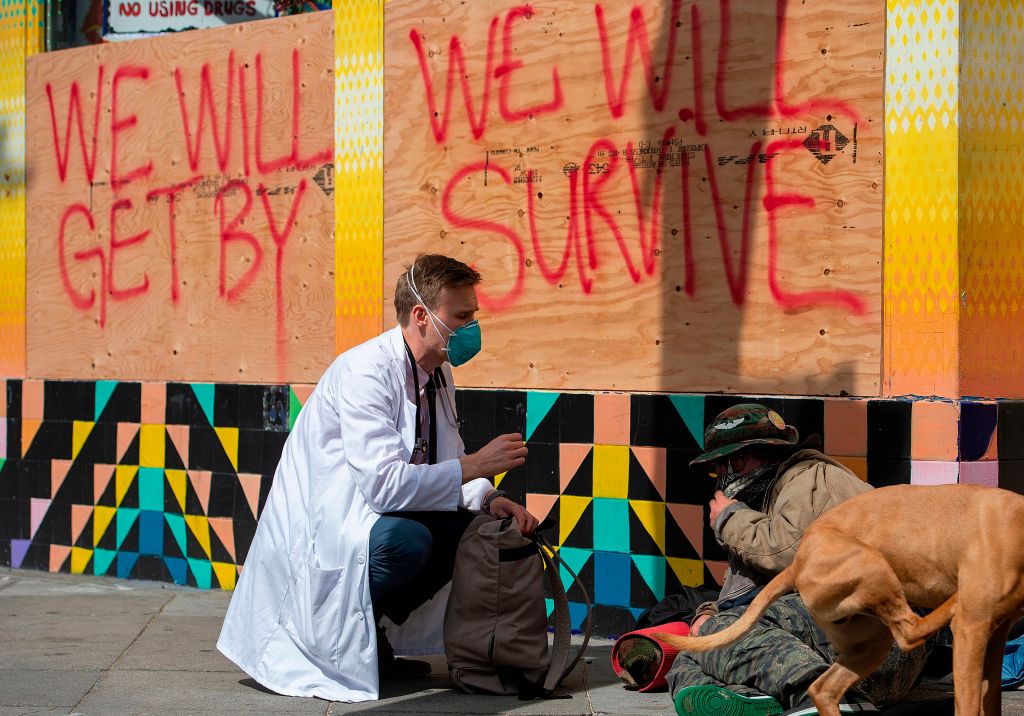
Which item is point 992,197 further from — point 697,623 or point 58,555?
point 58,555

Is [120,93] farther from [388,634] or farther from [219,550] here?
[388,634]

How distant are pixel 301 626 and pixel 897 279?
2.73 m

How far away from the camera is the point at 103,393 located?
726 cm

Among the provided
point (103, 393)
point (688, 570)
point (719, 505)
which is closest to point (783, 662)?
point (719, 505)

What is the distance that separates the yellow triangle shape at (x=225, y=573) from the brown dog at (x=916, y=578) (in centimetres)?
368

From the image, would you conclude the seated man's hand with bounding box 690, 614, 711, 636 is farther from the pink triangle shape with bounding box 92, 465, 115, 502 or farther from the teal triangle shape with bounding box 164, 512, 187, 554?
the pink triangle shape with bounding box 92, 465, 115, 502

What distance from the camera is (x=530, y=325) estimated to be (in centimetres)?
605

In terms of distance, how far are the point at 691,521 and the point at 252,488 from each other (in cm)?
246

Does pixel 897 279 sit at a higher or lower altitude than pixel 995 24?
lower

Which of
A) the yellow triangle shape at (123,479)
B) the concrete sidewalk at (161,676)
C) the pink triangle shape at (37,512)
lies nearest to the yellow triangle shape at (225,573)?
the concrete sidewalk at (161,676)

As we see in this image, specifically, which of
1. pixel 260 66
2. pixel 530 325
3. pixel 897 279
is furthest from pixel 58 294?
pixel 897 279

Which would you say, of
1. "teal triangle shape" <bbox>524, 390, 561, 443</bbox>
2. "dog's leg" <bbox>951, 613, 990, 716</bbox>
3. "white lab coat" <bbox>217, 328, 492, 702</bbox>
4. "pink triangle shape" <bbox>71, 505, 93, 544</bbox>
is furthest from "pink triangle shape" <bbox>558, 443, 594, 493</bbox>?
"pink triangle shape" <bbox>71, 505, 93, 544</bbox>

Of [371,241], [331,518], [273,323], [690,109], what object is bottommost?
[331,518]

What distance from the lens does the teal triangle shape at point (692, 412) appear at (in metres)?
5.50
